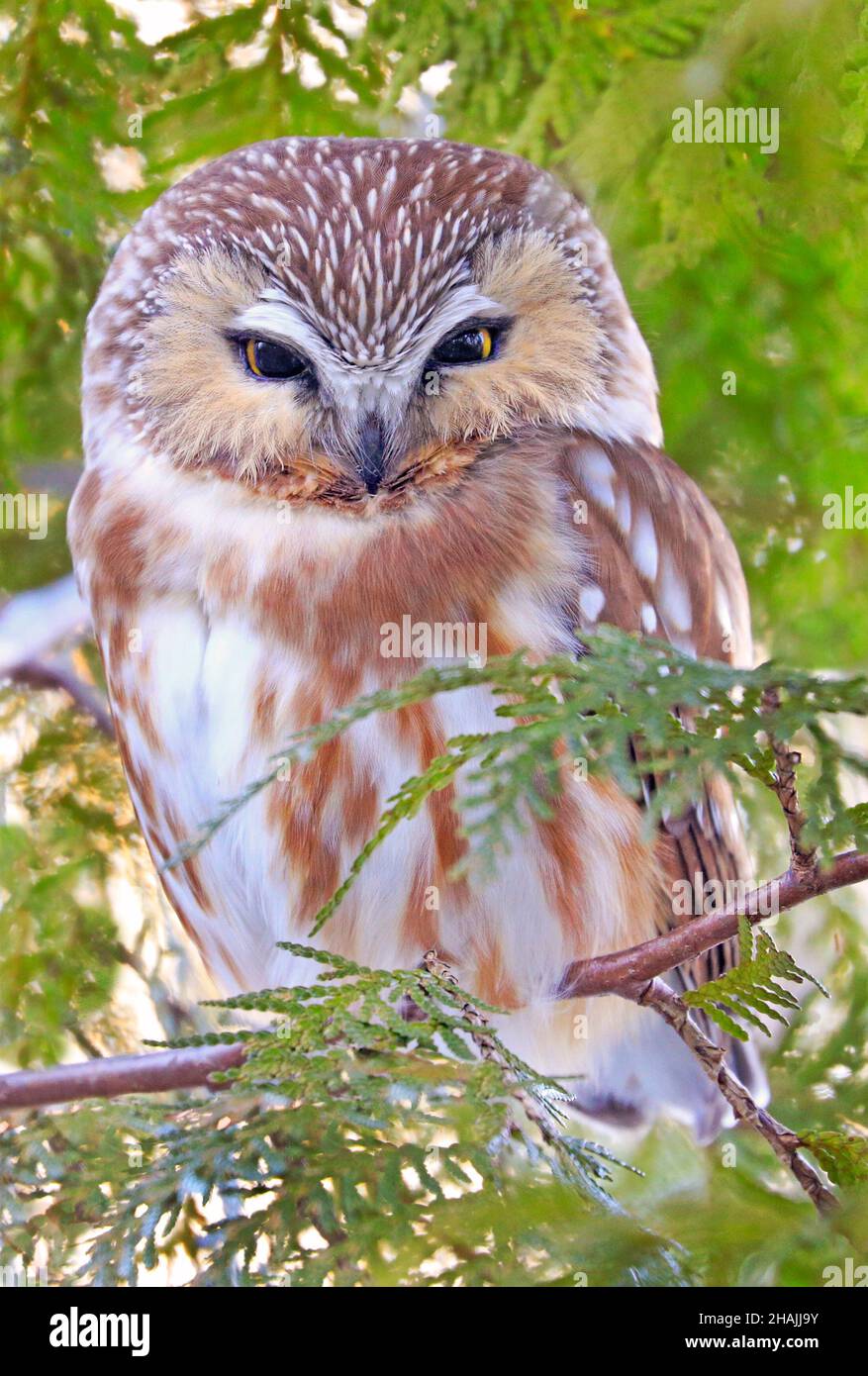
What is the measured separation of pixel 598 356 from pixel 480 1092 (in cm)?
86

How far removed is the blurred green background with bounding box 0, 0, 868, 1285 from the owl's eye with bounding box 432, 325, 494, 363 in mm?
339

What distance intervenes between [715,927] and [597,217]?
96cm

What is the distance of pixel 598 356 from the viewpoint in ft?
4.81

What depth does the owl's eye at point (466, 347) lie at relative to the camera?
1313mm

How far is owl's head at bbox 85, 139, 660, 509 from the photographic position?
1272mm

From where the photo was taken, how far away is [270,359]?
131cm

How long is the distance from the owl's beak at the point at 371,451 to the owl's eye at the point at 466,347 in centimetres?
10

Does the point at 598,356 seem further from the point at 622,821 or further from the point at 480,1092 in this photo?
the point at 480,1092
